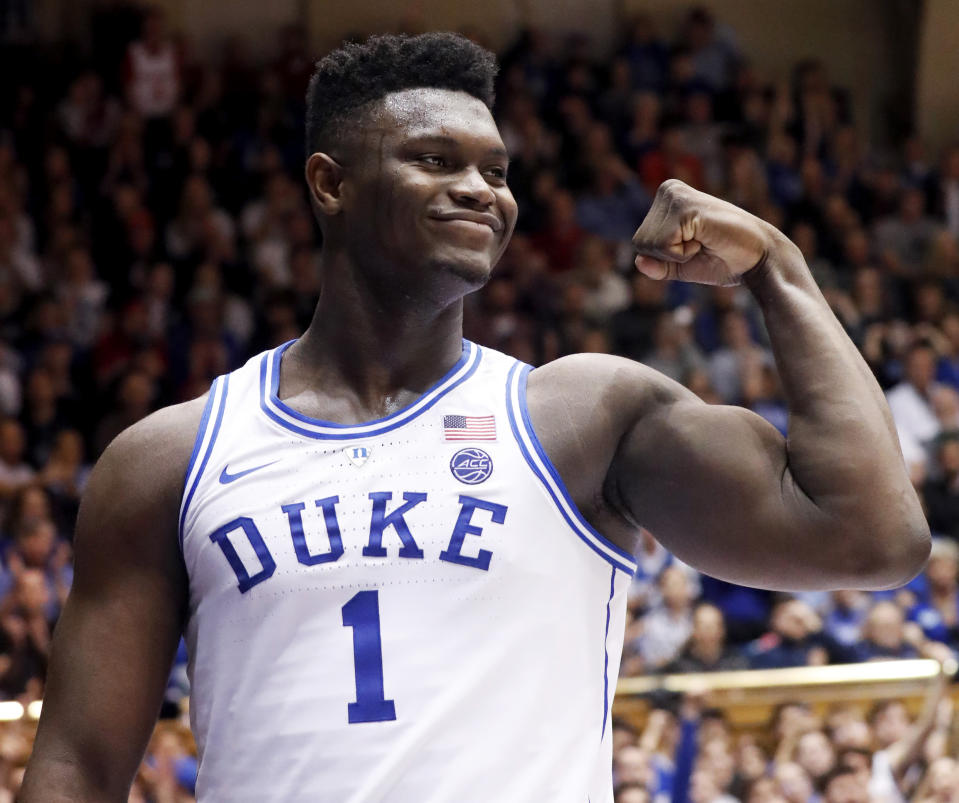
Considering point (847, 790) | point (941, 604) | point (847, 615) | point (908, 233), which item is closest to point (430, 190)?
point (847, 790)

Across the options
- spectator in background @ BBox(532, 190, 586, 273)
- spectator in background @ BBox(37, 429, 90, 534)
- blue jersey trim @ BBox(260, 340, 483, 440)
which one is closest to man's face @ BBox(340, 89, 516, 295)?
blue jersey trim @ BBox(260, 340, 483, 440)

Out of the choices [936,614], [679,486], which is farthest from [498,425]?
[936,614]

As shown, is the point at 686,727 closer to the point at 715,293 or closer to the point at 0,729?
the point at 0,729

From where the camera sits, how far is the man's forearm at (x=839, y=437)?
7.26 feet

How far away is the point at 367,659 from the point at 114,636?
453mm

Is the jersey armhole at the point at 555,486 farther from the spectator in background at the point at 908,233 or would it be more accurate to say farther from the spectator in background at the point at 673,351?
the spectator in background at the point at 908,233

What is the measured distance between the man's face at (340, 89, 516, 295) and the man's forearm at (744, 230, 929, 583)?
0.50 metres

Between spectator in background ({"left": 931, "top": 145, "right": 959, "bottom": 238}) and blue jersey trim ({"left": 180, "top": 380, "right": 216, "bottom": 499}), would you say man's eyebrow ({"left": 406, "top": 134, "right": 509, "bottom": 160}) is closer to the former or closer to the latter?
blue jersey trim ({"left": 180, "top": 380, "right": 216, "bottom": 499})

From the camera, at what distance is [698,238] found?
7.95 feet

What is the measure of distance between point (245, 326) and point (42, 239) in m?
1.59

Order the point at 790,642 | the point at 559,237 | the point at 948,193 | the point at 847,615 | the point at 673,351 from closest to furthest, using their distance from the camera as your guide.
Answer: the point at 790,642 → the point at 847,615 → the point at 673,351 → the point at 559,237 → the point at 948,193

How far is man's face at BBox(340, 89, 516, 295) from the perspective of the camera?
93.7 inches

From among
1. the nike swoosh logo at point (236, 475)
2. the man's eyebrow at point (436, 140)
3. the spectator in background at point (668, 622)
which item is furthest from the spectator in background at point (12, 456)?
the man's eyebrow at point (436, 140)

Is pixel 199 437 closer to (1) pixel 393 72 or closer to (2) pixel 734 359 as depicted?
(1) pixel 393 72
